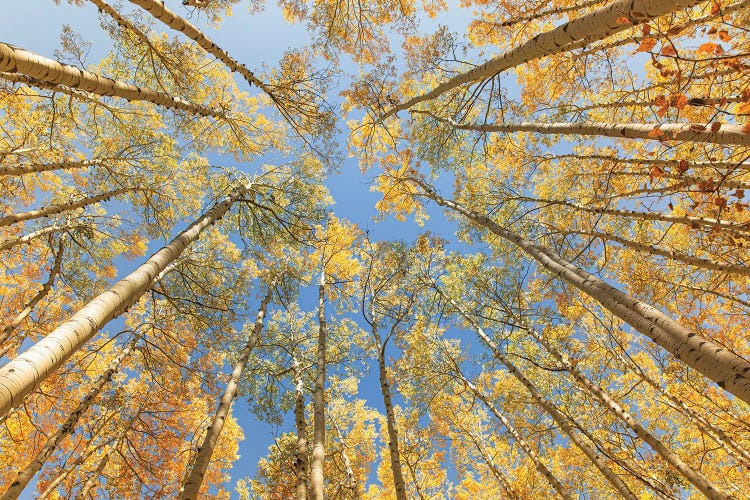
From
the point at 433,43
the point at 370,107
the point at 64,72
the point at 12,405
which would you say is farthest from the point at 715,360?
the point at 370,107

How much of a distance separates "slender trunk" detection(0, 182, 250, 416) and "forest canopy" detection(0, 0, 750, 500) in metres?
1.38

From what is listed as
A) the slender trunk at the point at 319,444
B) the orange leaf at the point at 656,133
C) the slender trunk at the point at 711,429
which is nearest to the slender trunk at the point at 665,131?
the orange leaf at the point at 656,133

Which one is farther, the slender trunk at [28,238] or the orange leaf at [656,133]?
the slender trunk at [28,238]

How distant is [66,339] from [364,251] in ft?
24.6

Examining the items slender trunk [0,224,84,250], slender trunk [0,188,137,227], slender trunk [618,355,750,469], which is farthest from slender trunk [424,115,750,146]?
slender trunk [0,224,84,250]

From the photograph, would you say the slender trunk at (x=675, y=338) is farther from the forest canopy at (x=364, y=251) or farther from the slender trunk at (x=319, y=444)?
the slender trunk at (x=319, y=444)

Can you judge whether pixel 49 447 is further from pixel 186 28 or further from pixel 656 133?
pixel 656 133

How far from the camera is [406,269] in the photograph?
9.70 m

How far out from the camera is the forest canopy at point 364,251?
6.04 meters

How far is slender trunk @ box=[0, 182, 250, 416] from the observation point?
1915 millimetres

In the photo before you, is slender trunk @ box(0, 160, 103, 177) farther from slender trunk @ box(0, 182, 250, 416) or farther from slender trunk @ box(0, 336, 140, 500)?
slender trunk @ box(0, 182, 250, 416)

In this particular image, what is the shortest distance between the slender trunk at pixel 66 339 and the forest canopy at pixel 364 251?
4.53ft

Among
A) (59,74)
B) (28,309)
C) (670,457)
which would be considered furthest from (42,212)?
(670,457)

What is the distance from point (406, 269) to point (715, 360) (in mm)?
7524
